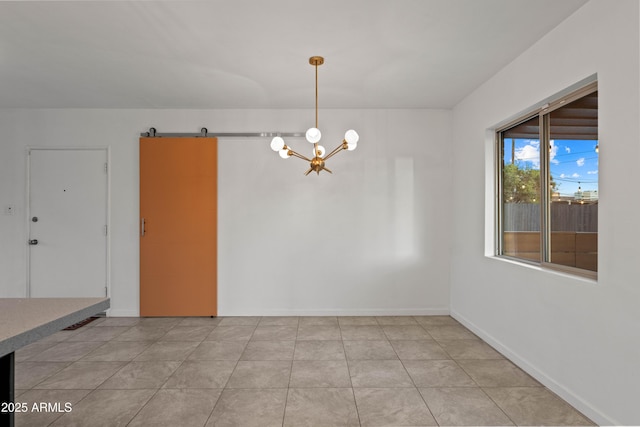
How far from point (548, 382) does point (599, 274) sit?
0.98 metres

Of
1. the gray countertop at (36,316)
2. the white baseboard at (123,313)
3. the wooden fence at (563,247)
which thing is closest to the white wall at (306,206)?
the white baseboard at (123,313)

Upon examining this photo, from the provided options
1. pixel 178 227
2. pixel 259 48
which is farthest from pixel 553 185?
pixel 178 227

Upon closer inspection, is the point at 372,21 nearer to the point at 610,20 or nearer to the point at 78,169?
the point at 610,20

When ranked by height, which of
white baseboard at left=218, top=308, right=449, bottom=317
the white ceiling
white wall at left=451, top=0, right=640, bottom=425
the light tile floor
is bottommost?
the light tile floor

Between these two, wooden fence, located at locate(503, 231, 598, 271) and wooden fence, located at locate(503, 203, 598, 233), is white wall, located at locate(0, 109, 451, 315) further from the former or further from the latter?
wooden fence, located at locate(503, 231, 598, 271)

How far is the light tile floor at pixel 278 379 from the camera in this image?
7.22 feet

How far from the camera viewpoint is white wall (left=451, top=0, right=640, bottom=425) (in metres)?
1.89

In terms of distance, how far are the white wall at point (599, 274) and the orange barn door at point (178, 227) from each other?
329 centimetres

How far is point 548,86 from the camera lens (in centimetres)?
258

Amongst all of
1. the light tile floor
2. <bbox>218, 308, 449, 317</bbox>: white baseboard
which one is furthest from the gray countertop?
<bbox>218, 308, 449, 317</bbox>: white baseboard

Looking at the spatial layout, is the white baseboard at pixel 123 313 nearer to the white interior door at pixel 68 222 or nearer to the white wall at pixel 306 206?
the white wall at pixel 306 206

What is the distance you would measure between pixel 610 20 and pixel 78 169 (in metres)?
5.43

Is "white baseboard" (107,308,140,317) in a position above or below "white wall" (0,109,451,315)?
below

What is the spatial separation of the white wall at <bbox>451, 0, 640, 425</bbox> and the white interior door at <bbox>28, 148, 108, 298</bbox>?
4.68 m
